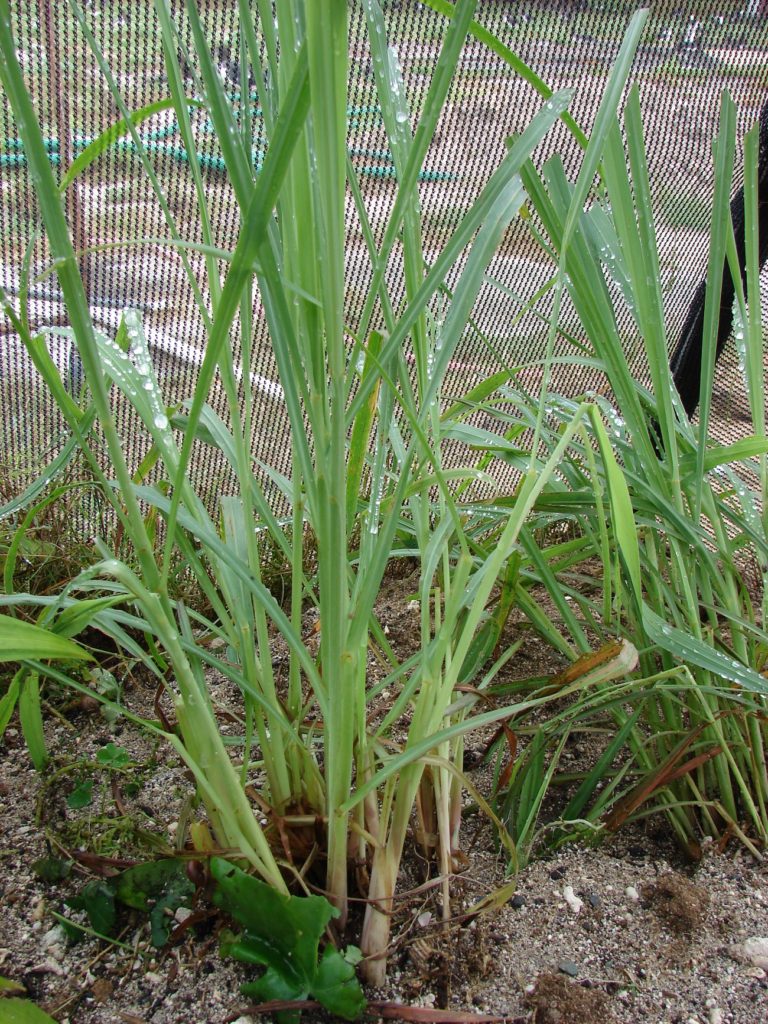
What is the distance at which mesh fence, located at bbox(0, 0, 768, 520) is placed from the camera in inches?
40.9

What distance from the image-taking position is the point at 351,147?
1113 millimetres

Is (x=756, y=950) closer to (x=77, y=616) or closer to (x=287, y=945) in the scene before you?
(x=287, y=945)

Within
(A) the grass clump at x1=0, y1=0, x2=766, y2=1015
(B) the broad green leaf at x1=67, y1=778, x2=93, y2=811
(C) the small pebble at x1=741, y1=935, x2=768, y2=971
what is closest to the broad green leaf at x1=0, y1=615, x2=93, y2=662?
(A) the grass clump at x1=0, y1=0, x2=766, y2=1015

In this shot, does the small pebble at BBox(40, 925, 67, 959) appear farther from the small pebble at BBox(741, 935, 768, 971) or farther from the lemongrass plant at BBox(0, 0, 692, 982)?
the small pebble at BBox(741, 935, 768, 971)

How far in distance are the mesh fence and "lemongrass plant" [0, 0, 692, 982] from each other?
1.66 feet

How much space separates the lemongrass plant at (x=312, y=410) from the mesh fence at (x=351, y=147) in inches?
20.0

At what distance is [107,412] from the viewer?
1.41 ft

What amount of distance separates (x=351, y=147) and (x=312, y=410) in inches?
30.6

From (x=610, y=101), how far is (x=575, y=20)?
74 centimetres

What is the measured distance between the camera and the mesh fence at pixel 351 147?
1.04m

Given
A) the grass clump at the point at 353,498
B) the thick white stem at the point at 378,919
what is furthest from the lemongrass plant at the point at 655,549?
the thick white stem at the point at 378,919

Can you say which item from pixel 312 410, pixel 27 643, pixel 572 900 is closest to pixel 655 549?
pixel 572 900

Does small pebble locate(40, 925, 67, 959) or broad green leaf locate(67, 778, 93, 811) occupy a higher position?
broad green leaf locate(67, 778, 93, 811)

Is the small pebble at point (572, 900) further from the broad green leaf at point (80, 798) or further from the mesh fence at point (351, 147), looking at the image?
the mesh fence at point (351, 147)
